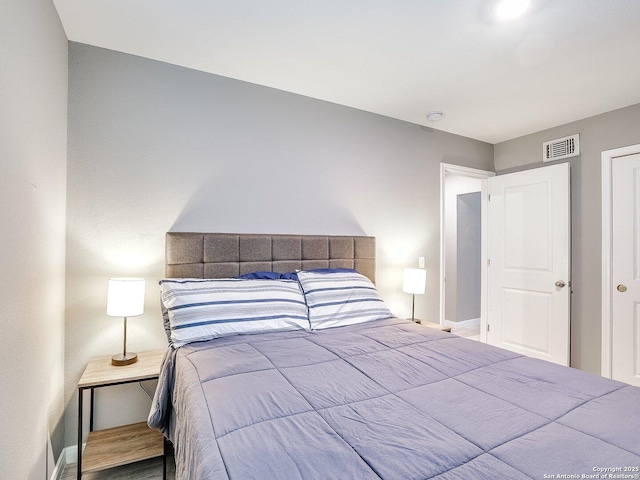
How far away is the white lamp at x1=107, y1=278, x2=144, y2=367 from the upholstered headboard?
1.09 ft

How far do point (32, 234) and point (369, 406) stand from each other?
1608mm

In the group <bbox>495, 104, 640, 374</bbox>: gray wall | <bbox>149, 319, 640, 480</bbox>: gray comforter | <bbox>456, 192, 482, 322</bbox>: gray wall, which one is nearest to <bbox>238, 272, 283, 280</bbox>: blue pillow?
<bbox>149, 319, 640, 480</bbox>: gray comforter

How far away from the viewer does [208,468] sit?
33.0 inches

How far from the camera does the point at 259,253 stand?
2.51m

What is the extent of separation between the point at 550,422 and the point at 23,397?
1.98m

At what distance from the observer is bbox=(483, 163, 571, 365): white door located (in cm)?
320

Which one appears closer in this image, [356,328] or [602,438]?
[602,438]

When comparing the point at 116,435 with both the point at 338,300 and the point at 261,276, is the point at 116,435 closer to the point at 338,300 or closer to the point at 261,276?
the point at 261,276

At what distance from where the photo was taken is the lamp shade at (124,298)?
1844 mm

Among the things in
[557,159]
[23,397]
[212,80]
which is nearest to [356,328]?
[23,397]

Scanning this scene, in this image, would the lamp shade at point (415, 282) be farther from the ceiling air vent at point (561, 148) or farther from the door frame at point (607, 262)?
the ceiling air vent at point (561, 148)

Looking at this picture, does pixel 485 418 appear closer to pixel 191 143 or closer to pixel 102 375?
pixel 102 375

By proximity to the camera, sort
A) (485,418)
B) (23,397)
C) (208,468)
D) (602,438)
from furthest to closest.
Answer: (23,397), (485,418), (602,438), (208,468)

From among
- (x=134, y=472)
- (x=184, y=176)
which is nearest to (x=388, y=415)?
(x=134, y=472)
